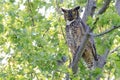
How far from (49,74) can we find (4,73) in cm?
65

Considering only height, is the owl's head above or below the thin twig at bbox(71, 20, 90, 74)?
above

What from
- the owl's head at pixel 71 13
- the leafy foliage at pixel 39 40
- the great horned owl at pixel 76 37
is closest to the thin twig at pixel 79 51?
the leafy foliage at pixel 39 40

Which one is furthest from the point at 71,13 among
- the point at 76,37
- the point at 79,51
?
the point at 79,51

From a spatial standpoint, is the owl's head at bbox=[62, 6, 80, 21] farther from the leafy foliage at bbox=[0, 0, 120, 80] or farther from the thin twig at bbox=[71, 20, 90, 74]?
the thin twig at bbox=[71, 20, 90, 74]

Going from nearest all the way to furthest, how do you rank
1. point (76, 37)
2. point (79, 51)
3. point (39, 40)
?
point (79, 51) < point (39, 40) < point (76, 37)

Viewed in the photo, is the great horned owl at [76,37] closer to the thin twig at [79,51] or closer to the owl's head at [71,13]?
the owl's head at [71,13]

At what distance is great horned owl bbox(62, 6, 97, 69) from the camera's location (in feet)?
Result: 15.0

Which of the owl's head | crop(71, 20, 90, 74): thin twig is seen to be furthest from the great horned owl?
crop(71, 20, 90, 74): thin twig

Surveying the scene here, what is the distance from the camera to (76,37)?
182 inches

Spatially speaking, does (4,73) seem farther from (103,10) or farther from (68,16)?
(103,10)

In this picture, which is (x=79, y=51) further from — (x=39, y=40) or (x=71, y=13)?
(x=71, y=13)

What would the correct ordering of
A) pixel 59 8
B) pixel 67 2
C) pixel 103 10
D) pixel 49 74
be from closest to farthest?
pixel 103 10 < pixel 49 74 < pixel 59 8 < pixel 67 2

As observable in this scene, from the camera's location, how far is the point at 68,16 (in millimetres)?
4703

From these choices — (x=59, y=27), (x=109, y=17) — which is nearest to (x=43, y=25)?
(x=59, y=27)
